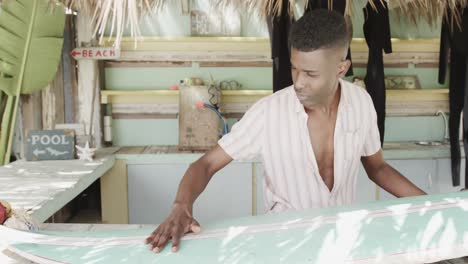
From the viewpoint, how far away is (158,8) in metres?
2.76

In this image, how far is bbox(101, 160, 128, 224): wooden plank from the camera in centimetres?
321

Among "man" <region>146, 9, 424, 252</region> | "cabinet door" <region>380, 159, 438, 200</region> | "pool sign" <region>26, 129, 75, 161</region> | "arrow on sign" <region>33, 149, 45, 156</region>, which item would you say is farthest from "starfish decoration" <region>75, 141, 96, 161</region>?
"cabinet door" <region>380, 159, 438, 200</region>

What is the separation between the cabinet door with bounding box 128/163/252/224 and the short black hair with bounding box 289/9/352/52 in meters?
1.92

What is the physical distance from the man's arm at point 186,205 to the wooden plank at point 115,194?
1.82 metres

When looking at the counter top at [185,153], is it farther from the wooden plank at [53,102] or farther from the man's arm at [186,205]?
the man's arm at [186,205]

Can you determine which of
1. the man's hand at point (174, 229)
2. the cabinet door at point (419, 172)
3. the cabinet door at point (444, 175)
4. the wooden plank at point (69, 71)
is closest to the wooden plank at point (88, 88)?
the wooden plank at point (69, 71)

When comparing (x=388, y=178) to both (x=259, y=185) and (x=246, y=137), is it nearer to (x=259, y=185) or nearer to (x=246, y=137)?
(x=246, y=137)

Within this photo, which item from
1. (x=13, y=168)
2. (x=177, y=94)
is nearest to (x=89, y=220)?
(x=13, y=168)

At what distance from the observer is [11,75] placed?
3.06 metres

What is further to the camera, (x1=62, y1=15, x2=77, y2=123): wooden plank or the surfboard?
(x1=62, y1=15, x2=77, y2=123): wooden plank

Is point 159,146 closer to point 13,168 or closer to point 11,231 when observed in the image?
point 13,168

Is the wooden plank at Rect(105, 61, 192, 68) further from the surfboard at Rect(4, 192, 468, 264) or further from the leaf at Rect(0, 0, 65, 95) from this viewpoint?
the surfboard at Rect(4, 192, 468, 264)

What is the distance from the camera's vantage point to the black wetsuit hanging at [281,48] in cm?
291

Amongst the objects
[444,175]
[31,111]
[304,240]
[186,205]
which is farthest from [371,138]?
[31,111]
